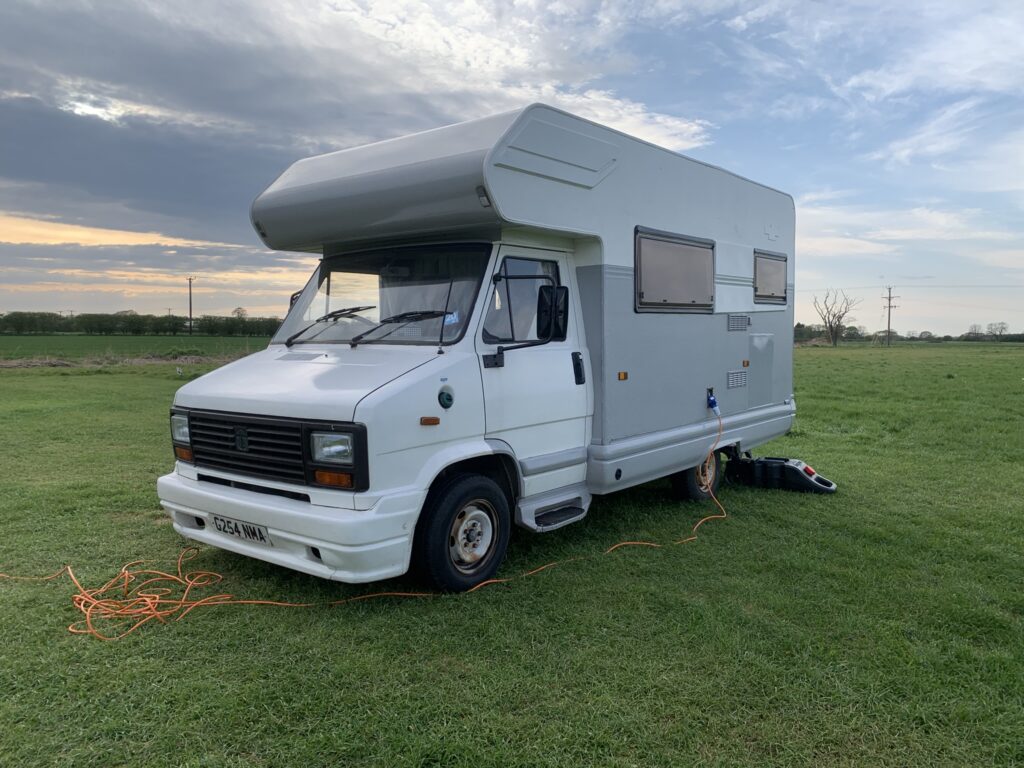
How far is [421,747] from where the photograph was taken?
10.4 ft

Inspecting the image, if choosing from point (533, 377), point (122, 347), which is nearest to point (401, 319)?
point (533, 377)

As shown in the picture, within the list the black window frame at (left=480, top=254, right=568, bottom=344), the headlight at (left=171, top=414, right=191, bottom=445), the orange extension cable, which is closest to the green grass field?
the orange extension cable

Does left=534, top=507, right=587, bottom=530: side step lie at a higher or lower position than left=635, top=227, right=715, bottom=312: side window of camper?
lower

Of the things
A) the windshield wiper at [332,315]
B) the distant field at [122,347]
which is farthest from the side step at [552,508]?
the distant field at [122,347]

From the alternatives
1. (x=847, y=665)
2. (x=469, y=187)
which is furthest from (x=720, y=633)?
(x=469, y=187)

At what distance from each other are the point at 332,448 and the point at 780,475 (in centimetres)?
565

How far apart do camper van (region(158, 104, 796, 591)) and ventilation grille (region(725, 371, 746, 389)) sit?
2.83ft

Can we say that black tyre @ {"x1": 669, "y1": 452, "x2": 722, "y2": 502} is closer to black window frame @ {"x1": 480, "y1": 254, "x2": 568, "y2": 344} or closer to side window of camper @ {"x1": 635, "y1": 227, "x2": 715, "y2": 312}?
side window of camper @ {"x1": 635, "y1": 227, "x2": 715, "y2": 312}

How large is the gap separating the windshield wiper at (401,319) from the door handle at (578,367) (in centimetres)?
125

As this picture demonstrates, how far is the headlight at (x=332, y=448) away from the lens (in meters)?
4.15

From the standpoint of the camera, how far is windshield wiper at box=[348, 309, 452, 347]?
16.3ft

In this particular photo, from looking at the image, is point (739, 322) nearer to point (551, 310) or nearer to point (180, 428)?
point (551, 310)

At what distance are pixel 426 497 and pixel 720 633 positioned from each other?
2.01 metres

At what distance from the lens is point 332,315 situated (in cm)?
545
